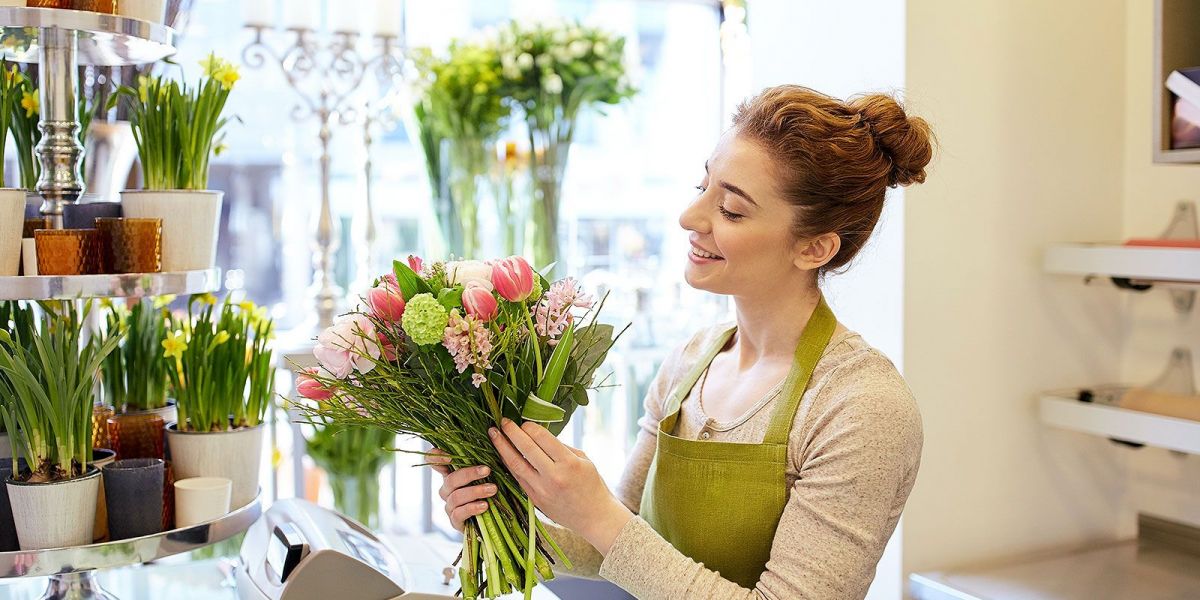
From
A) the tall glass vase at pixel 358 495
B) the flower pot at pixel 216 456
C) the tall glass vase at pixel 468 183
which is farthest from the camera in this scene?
the tall glass vase at pixel 468 183

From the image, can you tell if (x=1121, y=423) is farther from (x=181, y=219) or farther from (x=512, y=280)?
(x=181, y=219)

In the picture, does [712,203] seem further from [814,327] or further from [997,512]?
[997,512]

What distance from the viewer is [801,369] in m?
1.44

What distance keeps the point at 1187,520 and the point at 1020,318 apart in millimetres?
528

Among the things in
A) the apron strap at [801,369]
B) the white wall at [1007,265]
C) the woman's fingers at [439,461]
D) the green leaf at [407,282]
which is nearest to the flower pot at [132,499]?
the woman's fingers at [439,461]

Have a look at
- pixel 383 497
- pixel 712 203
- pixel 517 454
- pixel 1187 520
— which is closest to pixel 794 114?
pixel 712 203

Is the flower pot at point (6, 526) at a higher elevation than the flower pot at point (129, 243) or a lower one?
lower

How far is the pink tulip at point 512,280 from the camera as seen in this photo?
1180 millimetres

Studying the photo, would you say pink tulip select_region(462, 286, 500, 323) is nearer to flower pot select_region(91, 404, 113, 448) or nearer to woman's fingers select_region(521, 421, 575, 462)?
woman's fingers select_region(521, 421, 575, 462)

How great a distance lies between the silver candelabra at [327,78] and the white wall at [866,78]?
1.36 m

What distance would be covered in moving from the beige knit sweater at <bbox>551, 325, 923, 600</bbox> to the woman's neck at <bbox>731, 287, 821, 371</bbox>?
11cm

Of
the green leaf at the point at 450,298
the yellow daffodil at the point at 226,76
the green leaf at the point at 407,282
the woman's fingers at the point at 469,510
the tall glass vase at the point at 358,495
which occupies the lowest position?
the tall glass vase at the point at 358,495

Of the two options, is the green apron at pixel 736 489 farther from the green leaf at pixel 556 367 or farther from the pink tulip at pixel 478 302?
the pink tulip at pixel 478 302

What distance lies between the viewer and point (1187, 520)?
6.95ft
